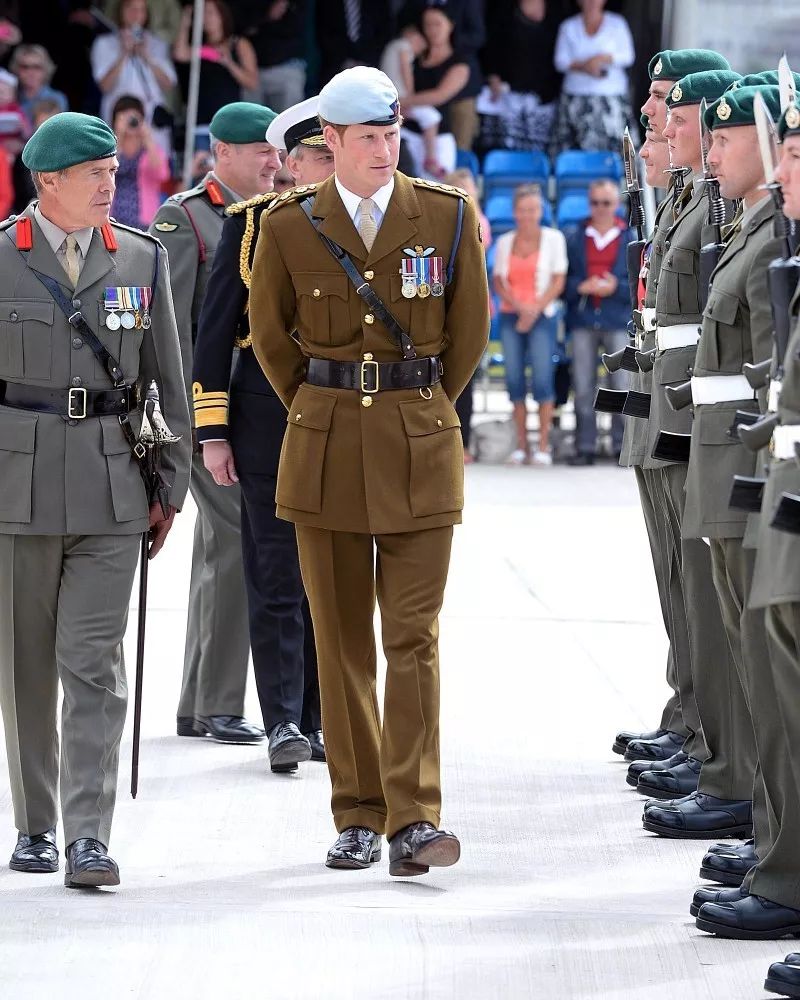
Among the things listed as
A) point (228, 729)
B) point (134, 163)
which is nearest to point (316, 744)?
point (228, 729)

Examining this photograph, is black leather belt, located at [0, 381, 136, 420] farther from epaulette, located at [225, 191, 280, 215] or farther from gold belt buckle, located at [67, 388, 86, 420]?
epaulette, located at [225, 191, 280, 215]

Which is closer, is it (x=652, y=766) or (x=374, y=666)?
(x=374, y=666)

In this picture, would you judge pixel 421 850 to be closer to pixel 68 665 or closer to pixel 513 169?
pixel 68 665

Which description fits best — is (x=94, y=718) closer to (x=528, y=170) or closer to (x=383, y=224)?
(x=383, y=224)

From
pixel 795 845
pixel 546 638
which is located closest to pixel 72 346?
pixel 795 845

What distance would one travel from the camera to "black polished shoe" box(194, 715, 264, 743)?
18.9 ft

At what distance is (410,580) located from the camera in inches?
169

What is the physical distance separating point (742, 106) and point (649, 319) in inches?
43.4

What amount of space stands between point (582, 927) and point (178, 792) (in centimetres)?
153

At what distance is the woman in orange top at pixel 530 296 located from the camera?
12781 mm

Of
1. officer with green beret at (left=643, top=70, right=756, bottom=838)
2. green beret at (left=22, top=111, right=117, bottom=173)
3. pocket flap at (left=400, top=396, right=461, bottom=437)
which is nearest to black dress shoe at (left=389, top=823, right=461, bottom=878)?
officer with green beret at (left=643, top=70, right=756, bottom=838)

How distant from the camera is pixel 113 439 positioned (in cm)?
431

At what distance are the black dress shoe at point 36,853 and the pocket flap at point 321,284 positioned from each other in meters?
1.37

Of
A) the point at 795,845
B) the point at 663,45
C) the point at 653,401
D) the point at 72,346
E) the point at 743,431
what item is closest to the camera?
the point at 743,431
